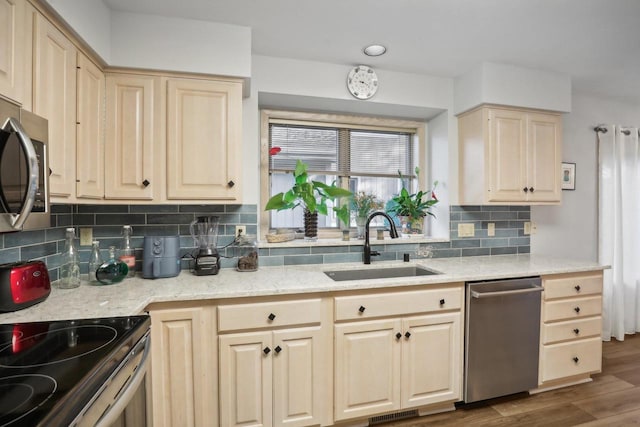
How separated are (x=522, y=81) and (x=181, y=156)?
105 inches

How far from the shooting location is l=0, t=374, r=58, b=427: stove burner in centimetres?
61

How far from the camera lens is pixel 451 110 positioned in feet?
8.93

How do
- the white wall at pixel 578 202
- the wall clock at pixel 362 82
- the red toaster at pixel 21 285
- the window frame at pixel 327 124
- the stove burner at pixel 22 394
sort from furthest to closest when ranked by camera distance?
the white wall at pixel 578 202 → the window frame at pixel 327 124 → the wall clock at pixel 362 82 → the red toaster at pixel 21 285 → the stove burner at pixel 22 394

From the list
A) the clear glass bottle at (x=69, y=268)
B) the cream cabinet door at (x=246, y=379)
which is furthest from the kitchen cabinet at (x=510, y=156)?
the clear glass bottle at (x=69, y=268)

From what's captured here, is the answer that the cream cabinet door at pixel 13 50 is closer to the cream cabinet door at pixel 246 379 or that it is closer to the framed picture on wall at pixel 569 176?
the cream cabinet door at pixel 246 379

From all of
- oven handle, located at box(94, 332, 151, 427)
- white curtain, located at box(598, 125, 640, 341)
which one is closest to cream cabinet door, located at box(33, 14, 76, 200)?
oven handle, located at box(94, 332, 151, 427)

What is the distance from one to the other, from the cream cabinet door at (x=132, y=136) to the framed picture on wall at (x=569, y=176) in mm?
3572

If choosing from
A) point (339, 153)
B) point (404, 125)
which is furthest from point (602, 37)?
point (339, 153)

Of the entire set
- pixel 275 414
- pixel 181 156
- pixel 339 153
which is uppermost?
pixel 339 153

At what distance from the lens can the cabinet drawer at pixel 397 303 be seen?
5.89 feet

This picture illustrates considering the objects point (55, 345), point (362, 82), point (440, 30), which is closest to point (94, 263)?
point (55, 345)

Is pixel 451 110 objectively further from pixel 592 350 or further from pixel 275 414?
pixel 275 414

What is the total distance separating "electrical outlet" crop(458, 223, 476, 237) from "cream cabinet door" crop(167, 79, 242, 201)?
198 cm

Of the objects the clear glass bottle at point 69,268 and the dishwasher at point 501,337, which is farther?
the dishwasher at point 501,337
